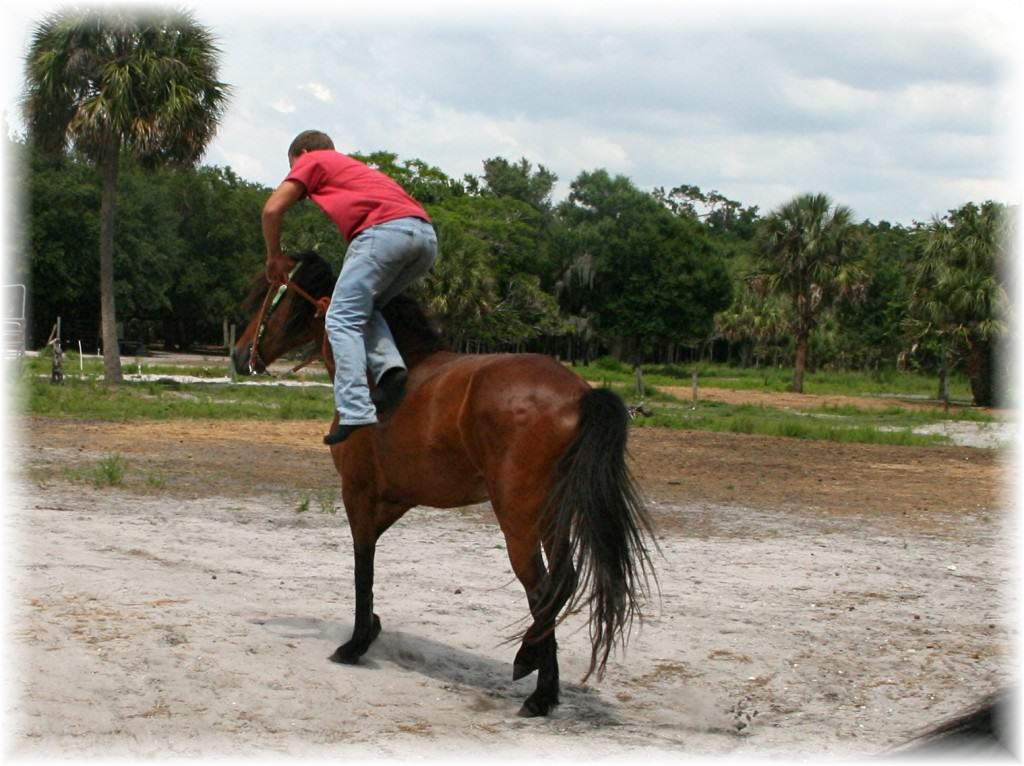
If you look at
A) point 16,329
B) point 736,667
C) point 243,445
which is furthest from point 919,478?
point 16,329

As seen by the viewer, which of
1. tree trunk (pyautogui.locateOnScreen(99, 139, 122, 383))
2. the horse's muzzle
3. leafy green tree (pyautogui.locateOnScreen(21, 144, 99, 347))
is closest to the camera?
the horse's muzzle

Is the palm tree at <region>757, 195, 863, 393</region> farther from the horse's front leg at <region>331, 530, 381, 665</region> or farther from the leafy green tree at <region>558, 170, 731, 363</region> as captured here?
the horse's front leg at <region>331, 530, 381, 665</region>

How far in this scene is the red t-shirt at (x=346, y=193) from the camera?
5.71 meters

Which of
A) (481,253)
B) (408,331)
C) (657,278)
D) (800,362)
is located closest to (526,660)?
(408,331)

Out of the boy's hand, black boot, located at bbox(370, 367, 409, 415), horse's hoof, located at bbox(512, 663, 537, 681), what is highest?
the boy's hand

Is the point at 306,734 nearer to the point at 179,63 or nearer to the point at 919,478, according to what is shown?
the point at 919,478

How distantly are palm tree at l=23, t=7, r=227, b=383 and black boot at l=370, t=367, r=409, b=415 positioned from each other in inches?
996

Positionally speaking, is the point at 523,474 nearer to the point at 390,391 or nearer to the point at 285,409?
the point at 390,391

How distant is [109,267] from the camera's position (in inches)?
1195

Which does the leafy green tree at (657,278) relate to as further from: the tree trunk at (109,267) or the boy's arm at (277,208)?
the boy's arm at (277,208)

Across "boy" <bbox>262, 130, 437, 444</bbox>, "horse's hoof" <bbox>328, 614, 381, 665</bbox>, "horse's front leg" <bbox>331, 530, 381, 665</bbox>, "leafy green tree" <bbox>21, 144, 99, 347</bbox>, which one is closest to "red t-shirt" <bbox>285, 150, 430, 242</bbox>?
"boy" <bbox>262, 130, 437, 444</bbox>

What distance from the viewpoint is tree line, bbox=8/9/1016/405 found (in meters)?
30.3

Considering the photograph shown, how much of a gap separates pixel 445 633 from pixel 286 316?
6.52 feet

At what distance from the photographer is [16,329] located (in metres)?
24.8
